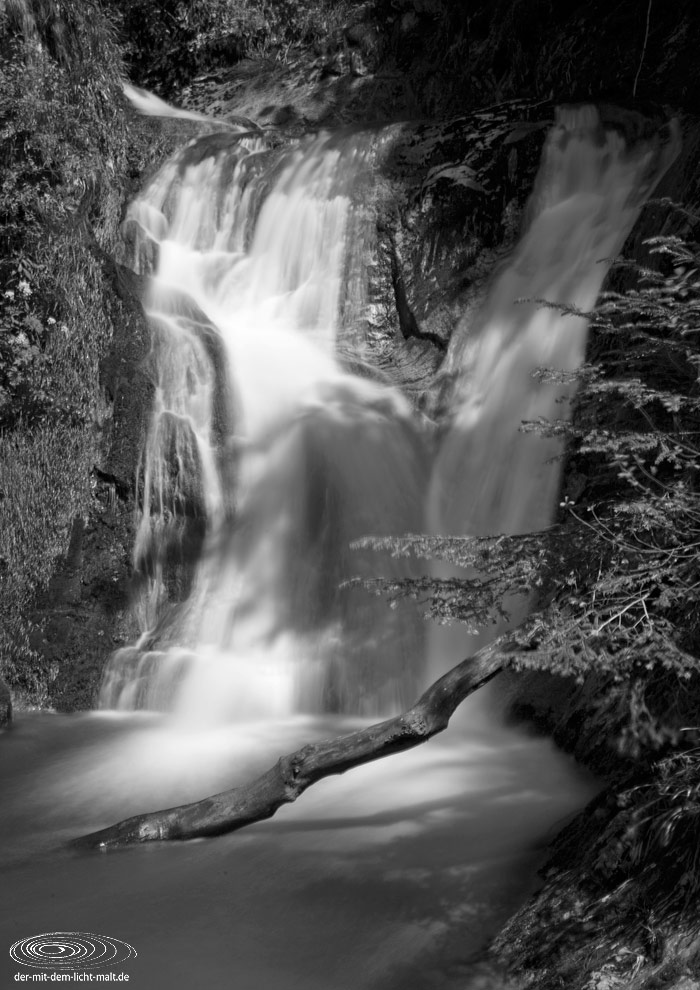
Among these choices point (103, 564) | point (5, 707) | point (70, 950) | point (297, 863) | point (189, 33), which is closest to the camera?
point (70, 950)

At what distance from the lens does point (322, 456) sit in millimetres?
8352

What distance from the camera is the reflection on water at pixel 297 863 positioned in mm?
3729

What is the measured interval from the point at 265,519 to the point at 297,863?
12.9ft

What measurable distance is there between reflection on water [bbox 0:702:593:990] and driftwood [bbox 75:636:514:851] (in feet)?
0.36

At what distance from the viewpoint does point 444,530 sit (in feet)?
26.4

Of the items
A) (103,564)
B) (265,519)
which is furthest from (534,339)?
(103,564)

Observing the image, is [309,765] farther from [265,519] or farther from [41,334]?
[41,334]

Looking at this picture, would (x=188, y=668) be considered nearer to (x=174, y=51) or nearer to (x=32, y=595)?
(x=32, y=595)

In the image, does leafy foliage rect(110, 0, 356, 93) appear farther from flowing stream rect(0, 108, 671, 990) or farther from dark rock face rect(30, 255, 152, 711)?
dark rock face rect(30, 255, 152, 711)

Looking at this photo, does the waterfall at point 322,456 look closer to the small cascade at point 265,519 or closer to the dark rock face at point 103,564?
the small cascade at point 265,519

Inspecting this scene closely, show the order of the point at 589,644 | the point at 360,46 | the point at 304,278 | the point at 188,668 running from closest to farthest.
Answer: the point at 589,644 < the point at 188,668 < the point at 304,278 < the point at 360,46

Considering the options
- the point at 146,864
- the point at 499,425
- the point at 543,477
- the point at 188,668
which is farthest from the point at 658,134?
the point at 146,864

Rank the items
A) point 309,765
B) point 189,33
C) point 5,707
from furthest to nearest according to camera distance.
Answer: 1. point 189,33
2. point 5,707
3. point 309,765

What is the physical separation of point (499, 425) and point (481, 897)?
4.88 metres
